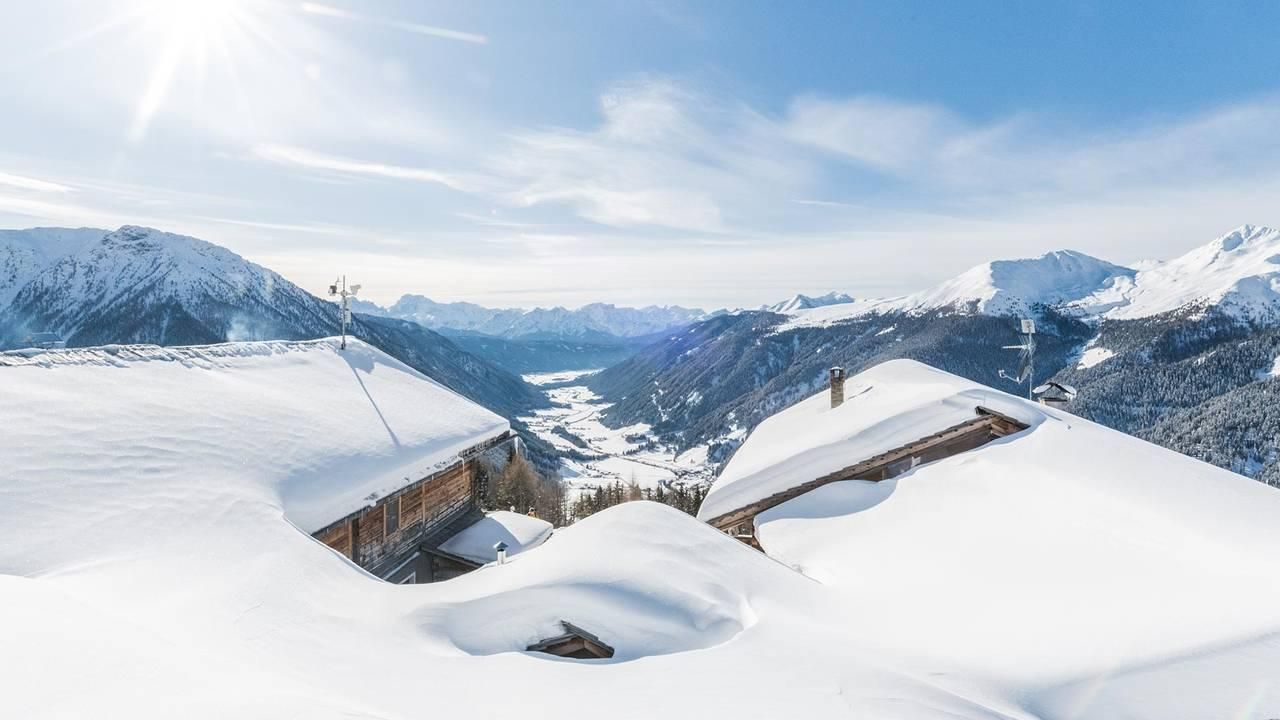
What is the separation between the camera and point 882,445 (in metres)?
13.4

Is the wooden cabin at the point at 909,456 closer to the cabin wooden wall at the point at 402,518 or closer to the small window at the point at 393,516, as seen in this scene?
the cabin wooden wall at the point at 402,518

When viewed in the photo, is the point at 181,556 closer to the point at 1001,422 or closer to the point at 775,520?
the point at 775,520

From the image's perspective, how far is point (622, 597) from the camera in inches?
247

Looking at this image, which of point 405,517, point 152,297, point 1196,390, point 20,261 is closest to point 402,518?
point 405,517

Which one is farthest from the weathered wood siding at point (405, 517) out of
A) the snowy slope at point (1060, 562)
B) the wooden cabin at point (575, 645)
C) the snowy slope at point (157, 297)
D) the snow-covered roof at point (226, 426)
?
the snowy slope at point (157, 297)

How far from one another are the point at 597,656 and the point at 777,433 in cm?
1406

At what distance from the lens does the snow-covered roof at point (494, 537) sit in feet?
50.3

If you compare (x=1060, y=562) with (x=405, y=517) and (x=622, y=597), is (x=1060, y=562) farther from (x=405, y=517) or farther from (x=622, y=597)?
(x=405, y=517)

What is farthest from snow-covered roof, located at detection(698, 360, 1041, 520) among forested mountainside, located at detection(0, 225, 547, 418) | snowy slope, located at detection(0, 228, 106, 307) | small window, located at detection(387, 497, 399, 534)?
snowy slope, located at detection(0, 228, 106, 307)

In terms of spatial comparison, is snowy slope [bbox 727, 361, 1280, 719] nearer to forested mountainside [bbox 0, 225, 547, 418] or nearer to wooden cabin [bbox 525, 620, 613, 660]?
wooden cabin [bbox 525, 620, 613, 660]

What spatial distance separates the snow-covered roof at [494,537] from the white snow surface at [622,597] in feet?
16.2

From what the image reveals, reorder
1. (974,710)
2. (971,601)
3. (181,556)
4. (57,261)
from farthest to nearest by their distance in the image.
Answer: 1. (57,261)
2. (971,601)
3. (181,556)
4. (974,710)

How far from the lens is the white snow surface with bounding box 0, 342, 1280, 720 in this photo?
4.29 metres

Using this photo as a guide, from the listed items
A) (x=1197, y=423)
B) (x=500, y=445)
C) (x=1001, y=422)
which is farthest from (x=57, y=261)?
(x=1197, y=423)
